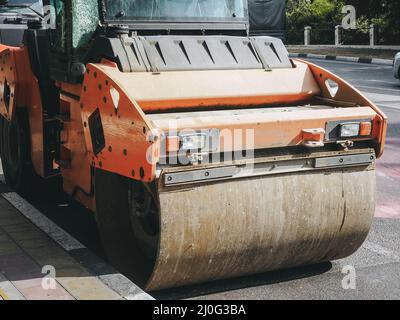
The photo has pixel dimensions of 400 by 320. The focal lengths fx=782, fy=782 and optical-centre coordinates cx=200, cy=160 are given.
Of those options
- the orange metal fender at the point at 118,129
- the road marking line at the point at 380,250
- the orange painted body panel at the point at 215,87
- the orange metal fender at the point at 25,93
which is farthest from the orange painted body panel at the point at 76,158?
the road marking line at the point at 380,250

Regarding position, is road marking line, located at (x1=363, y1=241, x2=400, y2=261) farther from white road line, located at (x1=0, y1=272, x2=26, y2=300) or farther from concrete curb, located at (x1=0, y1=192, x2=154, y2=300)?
white road line, located at (x1=0, y1=272, x2=26, y2=300)

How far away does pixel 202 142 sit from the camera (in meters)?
4.72

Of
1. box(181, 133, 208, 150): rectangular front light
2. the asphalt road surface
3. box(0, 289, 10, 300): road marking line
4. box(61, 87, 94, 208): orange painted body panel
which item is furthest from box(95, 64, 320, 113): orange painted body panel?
box(0, 289, 10, 300): road marking line

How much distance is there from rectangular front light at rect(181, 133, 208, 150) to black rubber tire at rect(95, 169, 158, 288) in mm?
865

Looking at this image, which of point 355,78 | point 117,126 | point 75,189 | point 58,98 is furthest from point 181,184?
point 355,78

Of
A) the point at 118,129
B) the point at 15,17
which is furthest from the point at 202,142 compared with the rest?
the point at 15,17

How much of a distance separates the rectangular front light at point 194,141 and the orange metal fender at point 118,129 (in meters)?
0.21

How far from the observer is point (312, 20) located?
3494cm

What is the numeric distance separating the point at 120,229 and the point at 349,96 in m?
1.92

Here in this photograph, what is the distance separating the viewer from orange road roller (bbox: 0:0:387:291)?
15.6 ft

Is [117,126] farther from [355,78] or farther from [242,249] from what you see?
[355,78]

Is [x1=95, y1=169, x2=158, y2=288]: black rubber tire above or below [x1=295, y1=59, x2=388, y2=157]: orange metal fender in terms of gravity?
below

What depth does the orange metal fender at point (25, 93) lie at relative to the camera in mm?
6734

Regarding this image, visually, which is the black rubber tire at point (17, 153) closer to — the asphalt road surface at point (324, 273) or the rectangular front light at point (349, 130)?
the asphalt road surface at point (324, 273)
